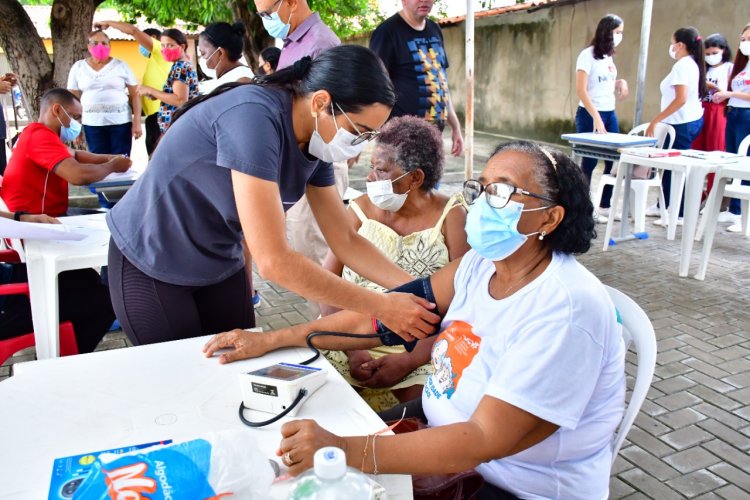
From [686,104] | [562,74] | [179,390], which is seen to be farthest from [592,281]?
[562,74]

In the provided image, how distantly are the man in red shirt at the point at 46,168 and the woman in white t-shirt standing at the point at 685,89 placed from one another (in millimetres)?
5015

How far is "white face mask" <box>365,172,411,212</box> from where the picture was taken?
8.17 feet

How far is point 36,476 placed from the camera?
112cm

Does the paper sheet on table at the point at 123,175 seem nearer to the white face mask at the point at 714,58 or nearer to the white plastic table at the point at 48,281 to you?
the white plastic table at the point at 48,281

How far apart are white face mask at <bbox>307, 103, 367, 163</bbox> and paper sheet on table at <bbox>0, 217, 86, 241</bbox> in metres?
1.35

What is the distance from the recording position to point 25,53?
7.25 m

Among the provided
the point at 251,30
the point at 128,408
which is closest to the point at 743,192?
the point at 128,408

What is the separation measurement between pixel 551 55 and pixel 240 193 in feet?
36.5

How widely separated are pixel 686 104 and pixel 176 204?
558 centimetres

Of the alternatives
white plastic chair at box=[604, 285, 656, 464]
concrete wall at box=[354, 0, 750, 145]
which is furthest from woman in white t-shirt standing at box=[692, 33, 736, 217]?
white plastic chair at box=[604, 285, 656, 464]

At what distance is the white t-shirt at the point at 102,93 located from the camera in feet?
20.4

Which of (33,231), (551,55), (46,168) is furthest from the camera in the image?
(551,55)

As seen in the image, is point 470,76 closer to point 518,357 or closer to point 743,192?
point 743,192

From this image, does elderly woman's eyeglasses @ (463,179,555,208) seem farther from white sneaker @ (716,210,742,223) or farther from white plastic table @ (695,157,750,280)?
white sneaker @ (716,210,742,223)
